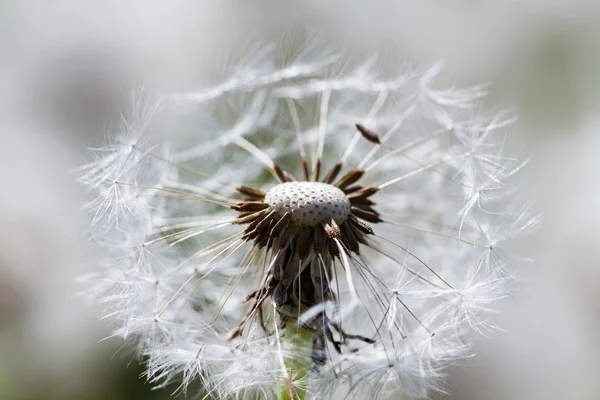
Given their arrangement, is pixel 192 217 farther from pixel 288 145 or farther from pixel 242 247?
pixel 288 145

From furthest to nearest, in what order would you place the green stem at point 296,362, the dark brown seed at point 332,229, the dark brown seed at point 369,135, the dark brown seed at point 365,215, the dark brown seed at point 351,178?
the dark brown seed at point 369,135 < the dark brown seed at point 351,178 < the dark brown seed at point 365,215 < the dark brown seed at point 332,229 < the green stem at point 296,362

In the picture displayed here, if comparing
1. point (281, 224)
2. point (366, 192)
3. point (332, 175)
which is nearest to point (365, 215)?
point (366, 192)

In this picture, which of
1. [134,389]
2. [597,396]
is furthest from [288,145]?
[597,396]

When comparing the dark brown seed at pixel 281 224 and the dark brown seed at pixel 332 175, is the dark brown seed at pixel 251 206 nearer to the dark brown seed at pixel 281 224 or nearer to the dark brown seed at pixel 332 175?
the dark brown seed at pixel 281 224

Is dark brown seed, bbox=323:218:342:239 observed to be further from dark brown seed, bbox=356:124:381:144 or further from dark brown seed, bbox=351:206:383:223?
dark brown seed, bbox=356:124:381:144

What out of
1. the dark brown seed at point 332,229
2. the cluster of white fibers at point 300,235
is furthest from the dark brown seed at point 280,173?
the dark brown seed at point 332,229

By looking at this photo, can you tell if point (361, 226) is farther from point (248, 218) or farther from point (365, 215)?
point (248, 218)

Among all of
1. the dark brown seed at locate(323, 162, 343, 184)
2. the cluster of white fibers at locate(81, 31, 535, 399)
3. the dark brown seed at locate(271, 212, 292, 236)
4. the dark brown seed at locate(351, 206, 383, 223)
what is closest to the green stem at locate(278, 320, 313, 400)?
the cluster of white fibers at locate(81, 31, 535, 399)
